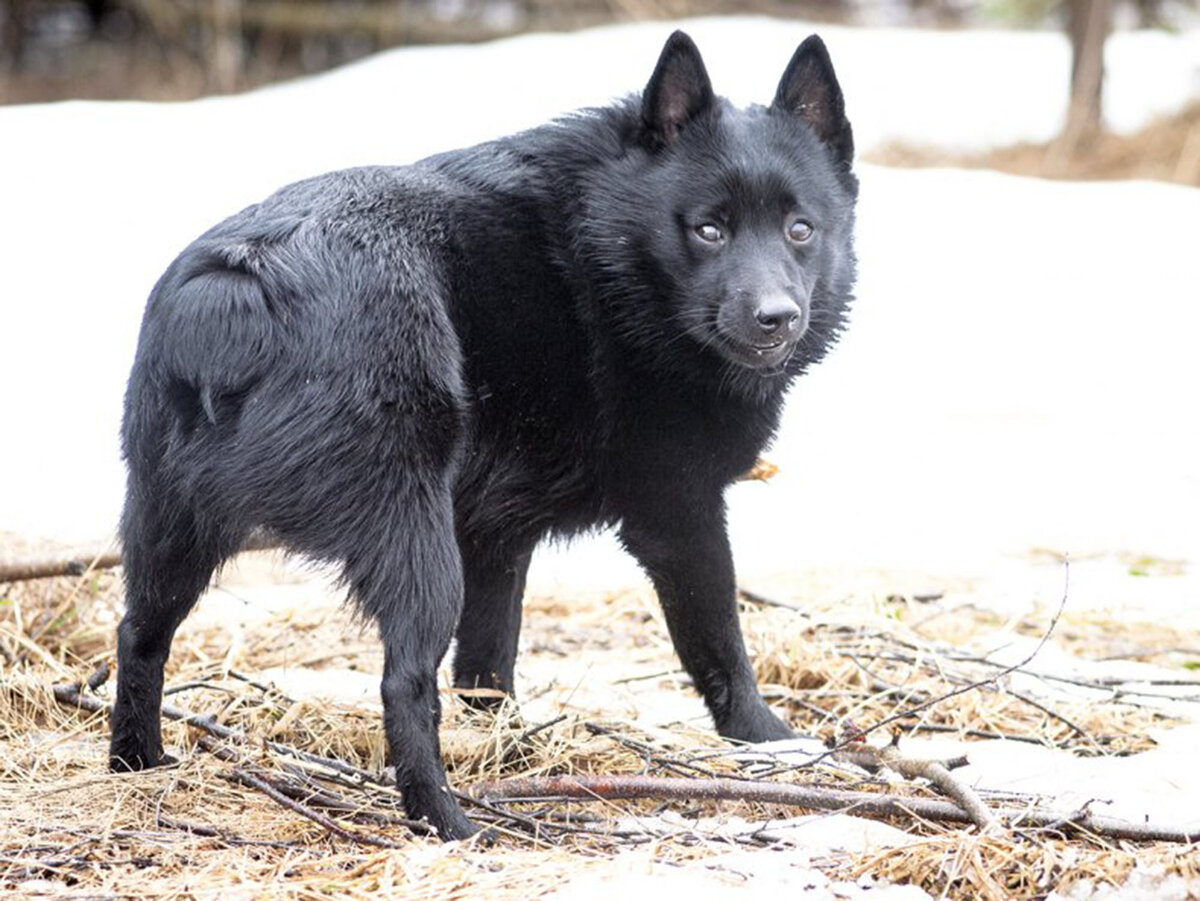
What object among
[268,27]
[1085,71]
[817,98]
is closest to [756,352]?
[817,98]

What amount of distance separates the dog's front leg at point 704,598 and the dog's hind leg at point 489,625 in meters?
0.38

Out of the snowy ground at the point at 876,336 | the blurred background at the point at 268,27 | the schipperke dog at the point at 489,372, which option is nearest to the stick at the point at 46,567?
the snowy ground at the point at 876,336

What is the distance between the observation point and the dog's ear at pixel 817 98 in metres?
3.78

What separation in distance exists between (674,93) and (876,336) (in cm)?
401

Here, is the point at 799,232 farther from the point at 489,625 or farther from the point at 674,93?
the point at 489,625

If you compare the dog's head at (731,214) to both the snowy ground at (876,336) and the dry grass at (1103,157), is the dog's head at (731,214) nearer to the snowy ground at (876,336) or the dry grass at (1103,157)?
the snowy ground at (876,336)

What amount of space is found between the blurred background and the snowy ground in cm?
195

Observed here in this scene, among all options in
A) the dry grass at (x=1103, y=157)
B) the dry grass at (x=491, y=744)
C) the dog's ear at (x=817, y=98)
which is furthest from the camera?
the dry grass at (x=1103, y=157)

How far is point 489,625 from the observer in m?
3.92

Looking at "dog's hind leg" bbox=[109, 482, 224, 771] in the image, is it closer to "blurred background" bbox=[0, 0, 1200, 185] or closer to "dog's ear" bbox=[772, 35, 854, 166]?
"dog's ear" bbox=[772, 35, 854, 166]

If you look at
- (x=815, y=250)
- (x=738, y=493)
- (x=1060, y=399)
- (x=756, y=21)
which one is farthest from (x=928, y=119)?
(x=815, y=250)

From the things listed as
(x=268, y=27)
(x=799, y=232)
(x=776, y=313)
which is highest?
(x=268, y=27)

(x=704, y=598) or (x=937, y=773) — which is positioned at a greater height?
(x=704, y=598)

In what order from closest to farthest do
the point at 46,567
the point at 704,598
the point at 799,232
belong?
the point at 799,232
the point at 704,598
the point at 46,567
